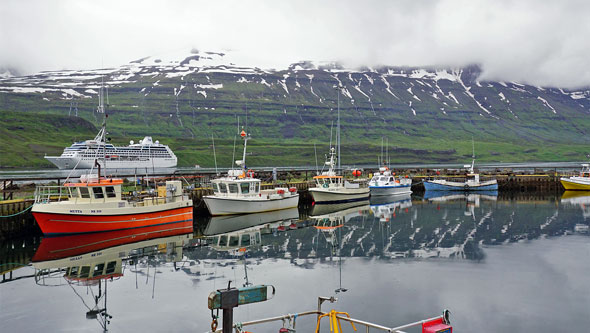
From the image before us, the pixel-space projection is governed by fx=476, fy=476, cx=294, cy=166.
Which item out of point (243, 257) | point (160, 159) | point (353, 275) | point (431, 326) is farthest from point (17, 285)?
point (160, 159)

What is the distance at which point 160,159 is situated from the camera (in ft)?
482

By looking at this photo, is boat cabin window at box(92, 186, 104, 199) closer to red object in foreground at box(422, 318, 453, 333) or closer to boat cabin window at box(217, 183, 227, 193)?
boat cabin window at box(217, 183, 227, 193)

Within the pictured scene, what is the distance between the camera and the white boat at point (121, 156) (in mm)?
129250

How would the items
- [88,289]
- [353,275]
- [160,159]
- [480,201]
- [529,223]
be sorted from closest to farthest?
[88,289], [353,275], [529,223], [480,201], [160,159]

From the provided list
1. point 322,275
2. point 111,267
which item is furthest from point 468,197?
point 111,267

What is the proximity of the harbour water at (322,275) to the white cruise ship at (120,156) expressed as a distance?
101 m

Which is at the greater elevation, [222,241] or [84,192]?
[84,192]

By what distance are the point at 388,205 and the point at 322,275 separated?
35599 mm

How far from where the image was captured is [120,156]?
138 metres

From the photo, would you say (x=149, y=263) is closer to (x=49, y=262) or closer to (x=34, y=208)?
(x=49, y=262)

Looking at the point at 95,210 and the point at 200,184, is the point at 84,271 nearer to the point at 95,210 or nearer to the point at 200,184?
the point at 95,210

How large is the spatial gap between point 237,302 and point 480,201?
5641 cm

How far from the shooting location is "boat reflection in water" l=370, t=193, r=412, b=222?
45812 mm

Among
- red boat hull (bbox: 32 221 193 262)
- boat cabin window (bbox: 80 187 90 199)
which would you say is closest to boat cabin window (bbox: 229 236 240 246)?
red boat hull (bbox: 32 221 193 262)
